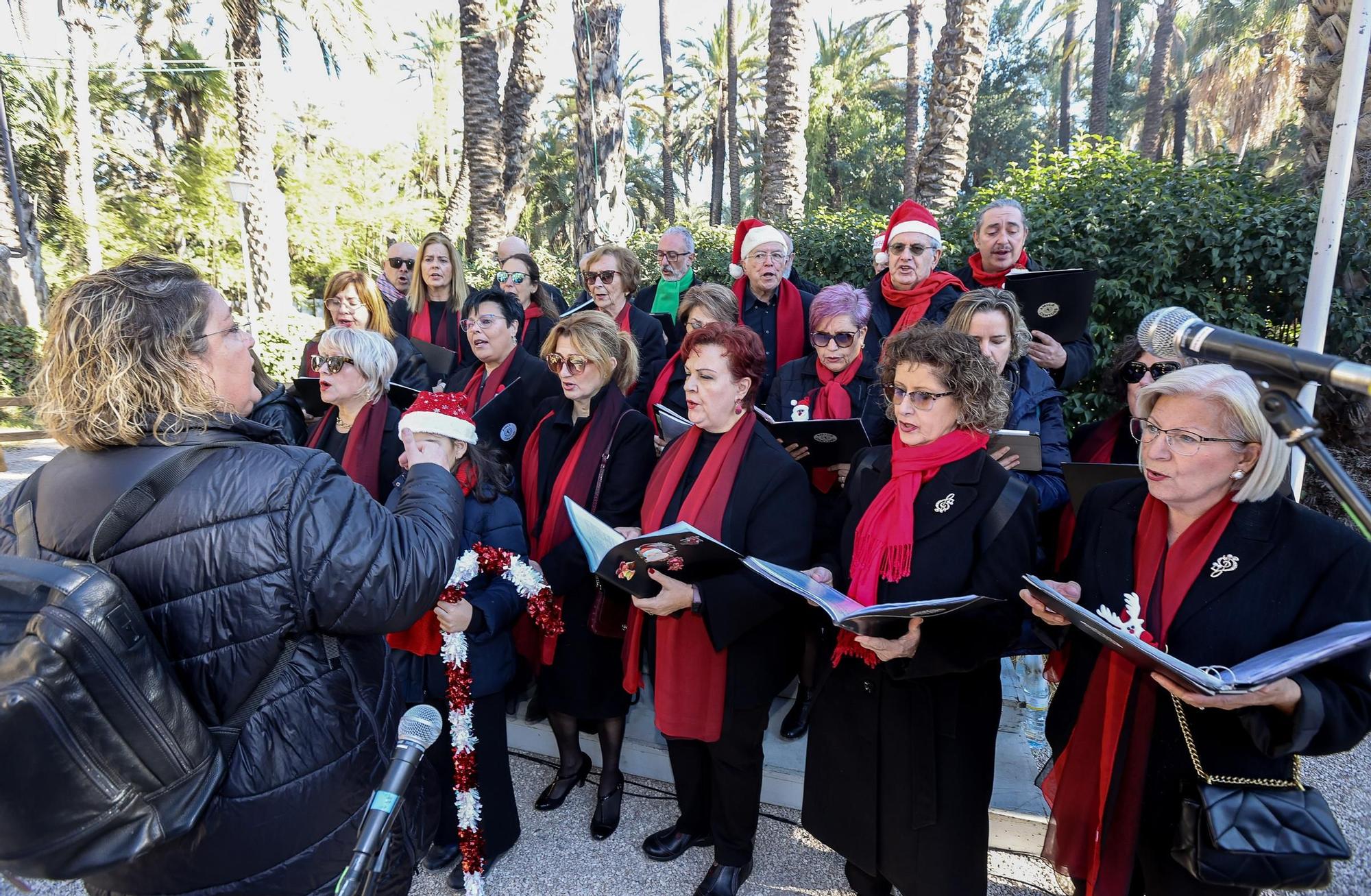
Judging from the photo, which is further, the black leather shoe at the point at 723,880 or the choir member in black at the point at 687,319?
the choir member in black at the point at 687,319

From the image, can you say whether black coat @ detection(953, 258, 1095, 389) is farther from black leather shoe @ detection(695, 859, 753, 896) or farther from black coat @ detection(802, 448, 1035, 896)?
black leather shoe @ detection(695, 859, 753, 896)

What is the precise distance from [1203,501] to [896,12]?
32.0 meters

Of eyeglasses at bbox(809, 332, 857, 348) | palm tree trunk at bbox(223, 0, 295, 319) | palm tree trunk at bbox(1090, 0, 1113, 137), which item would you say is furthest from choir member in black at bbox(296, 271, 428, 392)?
palm tree trunk at bbox(1090, 0, 1113, 137)

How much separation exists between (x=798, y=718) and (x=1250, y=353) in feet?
10.3

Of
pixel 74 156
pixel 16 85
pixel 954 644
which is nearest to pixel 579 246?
pixel 954 644

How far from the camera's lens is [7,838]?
128 centimetres

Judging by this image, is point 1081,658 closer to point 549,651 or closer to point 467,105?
point 549,651

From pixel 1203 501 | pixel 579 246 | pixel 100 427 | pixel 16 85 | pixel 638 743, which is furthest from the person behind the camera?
pixel 16 85

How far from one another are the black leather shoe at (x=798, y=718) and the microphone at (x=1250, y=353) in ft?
9.32

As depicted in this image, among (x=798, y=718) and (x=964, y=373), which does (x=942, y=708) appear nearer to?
(x=964, y=373)

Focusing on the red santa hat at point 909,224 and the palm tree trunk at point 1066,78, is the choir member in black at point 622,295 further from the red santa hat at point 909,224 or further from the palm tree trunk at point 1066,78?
the palm tree trunk at point 1066,78

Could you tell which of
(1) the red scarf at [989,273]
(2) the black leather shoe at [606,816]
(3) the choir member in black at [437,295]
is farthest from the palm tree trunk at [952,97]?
(2) the black leather shoe at [606,816]

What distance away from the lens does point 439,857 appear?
325 cm

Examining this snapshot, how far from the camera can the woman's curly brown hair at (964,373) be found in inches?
96.2
